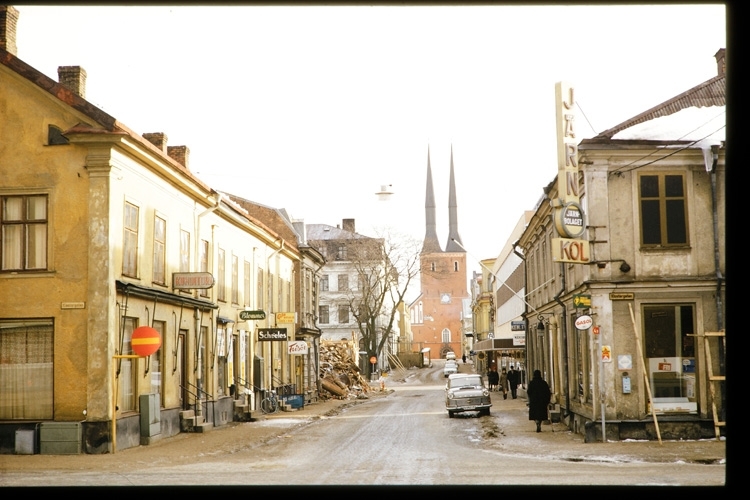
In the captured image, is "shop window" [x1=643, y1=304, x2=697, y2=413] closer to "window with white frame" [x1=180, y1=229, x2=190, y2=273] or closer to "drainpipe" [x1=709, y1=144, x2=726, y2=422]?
"drainpipe" [x1=709, y1=144, x2=726, y2=422]

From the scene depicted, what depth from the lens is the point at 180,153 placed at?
1147 inches

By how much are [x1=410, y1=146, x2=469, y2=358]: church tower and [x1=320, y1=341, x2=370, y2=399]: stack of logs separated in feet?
254

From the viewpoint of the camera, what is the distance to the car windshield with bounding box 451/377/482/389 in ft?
109

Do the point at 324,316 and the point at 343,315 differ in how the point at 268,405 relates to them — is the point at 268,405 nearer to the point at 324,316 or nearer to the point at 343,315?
the point at 343,315

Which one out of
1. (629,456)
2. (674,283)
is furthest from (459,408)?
(629,456)

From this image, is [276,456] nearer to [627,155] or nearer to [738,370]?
[627,155]

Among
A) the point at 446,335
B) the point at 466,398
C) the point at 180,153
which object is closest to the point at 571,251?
the point at 466,398

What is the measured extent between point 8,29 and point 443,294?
400 ft

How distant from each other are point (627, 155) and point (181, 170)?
463 inches

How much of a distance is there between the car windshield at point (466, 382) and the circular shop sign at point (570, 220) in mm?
14020

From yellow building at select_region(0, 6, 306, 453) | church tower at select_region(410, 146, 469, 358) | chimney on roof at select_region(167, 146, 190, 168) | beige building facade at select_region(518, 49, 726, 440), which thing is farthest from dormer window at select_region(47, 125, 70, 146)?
church tower at select_region(410, 146, 469, 358)

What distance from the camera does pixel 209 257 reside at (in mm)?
28734

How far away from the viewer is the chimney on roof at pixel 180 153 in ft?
95.2

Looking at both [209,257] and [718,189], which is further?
[209,257]
